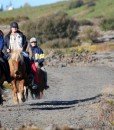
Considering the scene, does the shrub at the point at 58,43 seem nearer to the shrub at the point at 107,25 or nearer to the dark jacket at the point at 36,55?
the shrub at the point at 107,25

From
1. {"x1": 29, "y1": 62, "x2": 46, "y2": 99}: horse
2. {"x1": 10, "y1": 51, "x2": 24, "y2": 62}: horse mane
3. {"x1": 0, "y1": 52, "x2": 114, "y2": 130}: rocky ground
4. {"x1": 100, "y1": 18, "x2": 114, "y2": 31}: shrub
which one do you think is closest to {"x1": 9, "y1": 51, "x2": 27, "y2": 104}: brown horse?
{"x1": 10, "y1": 51, "x2": 24, "y2": 62}: horse mane

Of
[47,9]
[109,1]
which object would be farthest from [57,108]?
[47,9]

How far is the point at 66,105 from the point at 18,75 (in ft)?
5.89

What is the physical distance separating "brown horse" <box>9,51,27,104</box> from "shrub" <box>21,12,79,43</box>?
50.8m

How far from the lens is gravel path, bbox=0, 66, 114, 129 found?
52.9 feet

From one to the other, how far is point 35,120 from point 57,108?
3476 mm

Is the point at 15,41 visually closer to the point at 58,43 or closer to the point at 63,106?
the point at 63,106

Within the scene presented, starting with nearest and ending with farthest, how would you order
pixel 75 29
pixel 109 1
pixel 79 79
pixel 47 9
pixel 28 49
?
pixel 28 49 → pixel 79 79 → pixel 75 29 → pixel 109 1 → pixel 47 9

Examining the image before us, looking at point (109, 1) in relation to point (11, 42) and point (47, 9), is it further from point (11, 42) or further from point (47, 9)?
point (11, 42)

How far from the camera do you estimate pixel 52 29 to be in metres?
73.8

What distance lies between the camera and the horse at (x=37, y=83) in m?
21.1

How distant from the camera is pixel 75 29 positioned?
247 feet

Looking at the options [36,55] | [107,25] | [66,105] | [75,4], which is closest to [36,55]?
[36,55]

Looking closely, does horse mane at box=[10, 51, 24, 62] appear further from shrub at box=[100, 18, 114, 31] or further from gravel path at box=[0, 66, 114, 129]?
shrub at box=[100, 18, 114, 31]
